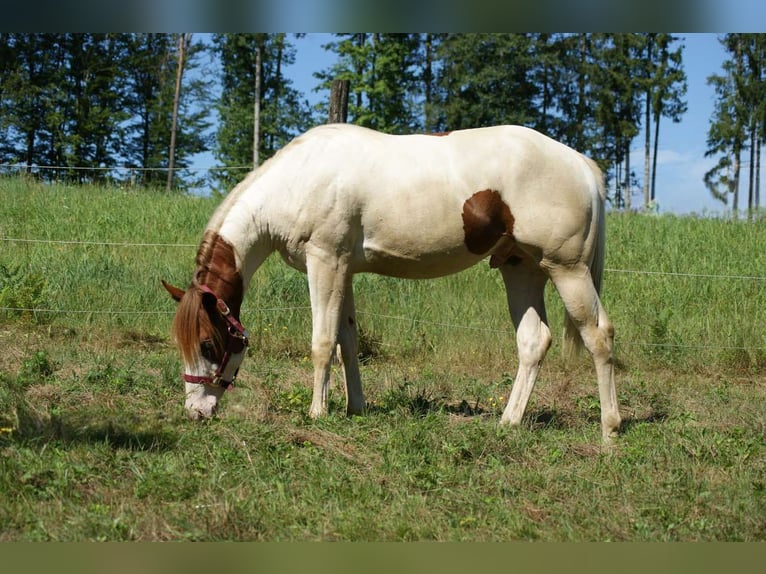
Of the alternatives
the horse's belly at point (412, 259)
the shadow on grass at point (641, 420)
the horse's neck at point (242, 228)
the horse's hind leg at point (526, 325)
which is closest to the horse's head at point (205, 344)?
the horse's neck at point (242, 228)

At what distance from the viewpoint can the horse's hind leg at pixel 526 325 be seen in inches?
236

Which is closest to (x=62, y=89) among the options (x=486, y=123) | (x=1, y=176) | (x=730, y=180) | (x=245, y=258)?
(x=1, y=176)

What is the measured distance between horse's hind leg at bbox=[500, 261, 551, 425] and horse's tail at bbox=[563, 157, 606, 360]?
177 millimetres

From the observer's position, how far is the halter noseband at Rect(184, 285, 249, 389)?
5.48m

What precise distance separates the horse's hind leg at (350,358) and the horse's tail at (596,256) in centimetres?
169

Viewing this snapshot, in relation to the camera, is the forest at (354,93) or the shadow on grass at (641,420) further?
the forest at (354,93)

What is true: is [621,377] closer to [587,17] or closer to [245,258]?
[245,258]

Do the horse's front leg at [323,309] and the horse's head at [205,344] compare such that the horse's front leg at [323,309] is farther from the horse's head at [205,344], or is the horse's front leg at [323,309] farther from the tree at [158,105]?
the tree at [158,105]

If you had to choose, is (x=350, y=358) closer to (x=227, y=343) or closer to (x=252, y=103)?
(x=227, y=343)

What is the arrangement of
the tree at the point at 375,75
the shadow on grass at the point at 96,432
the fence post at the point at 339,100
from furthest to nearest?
the tree at the point at 375,75
the fence post at the point at 339,100
the shadow on grass at the point at 96,432

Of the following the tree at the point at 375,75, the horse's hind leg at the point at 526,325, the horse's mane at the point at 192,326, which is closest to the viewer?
the horse's mane at the point at 192,326

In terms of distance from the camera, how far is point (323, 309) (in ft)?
18.7

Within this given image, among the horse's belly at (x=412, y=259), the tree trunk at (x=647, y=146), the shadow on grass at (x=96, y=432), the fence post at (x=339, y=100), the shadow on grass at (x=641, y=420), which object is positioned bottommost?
the shadow on grass at (x=96, y=432)

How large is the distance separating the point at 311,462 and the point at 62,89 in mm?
30740
